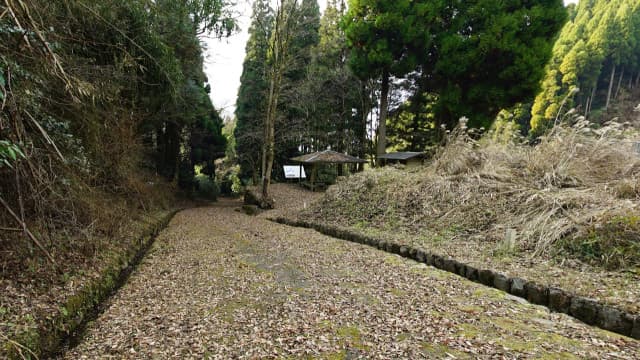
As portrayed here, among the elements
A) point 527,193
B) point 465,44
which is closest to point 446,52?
point 465,44

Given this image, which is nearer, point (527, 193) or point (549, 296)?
point (549, 296)

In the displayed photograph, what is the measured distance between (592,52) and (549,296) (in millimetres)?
25168

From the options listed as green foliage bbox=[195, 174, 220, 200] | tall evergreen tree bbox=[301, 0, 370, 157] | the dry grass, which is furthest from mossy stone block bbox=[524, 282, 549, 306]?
green foliage bbox=[195, 174, 220, 200]

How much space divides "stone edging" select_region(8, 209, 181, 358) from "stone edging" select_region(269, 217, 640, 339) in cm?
370

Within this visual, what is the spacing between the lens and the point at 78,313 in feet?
8.12

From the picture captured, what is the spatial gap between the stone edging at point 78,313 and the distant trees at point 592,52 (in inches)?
851

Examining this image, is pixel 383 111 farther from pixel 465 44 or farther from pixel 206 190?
pixel 206 190

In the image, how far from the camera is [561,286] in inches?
108

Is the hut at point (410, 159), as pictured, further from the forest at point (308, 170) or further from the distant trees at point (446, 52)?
the distant trees at point (446, 52)

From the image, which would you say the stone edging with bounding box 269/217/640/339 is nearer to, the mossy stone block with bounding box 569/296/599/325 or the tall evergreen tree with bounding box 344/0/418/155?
the mossy stone block with bounding box 569/296/599/325

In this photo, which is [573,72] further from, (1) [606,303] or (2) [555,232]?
(1) [606,303]

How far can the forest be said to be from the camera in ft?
7.98

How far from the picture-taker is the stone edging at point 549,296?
7.50 feet

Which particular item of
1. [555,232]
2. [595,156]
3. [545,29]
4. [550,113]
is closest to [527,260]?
[555,232]
